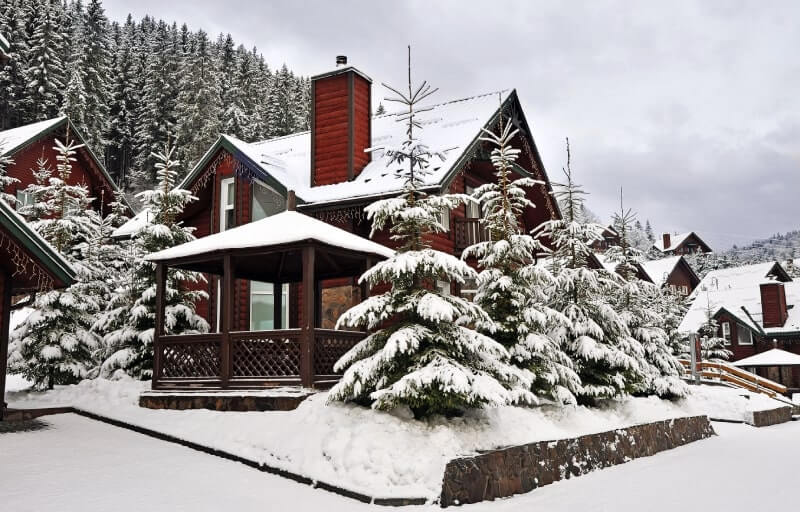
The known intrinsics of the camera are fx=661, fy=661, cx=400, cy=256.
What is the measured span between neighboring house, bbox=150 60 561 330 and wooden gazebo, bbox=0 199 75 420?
6595 mm

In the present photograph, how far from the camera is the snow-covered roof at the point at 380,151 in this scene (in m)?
17.0

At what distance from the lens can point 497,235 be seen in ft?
42.2

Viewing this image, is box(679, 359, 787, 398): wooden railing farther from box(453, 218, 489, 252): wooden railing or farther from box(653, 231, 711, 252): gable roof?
box(653, 231, 711, 252): gable roof

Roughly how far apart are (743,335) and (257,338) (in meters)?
36.8

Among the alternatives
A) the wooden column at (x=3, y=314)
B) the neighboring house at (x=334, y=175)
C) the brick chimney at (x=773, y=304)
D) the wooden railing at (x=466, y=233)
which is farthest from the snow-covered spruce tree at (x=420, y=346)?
the brick chimney at (x=773, y=304)

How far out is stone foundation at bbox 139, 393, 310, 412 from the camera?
11.0m

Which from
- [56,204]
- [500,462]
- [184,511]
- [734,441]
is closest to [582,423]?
[500,462]

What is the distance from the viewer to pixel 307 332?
37.9 feet

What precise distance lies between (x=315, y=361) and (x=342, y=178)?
7639 millimetres

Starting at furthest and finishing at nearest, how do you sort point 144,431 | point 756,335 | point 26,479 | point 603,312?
point 756,335
point 603,312
point 144,431
point 26,479

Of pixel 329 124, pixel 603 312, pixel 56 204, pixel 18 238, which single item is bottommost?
pixel 603 312

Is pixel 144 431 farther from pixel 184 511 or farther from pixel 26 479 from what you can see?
pixel 184 511

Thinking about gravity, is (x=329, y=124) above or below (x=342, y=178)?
above

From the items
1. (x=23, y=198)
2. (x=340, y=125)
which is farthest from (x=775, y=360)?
(x=23, y=198)
